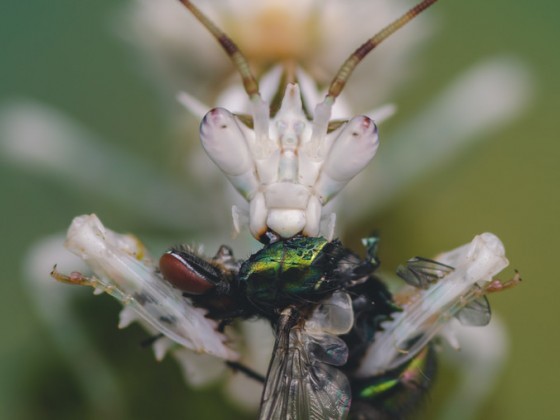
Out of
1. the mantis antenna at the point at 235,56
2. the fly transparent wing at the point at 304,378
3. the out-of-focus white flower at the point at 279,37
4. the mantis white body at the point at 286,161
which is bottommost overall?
the fly transparent wing at the point at 304,378

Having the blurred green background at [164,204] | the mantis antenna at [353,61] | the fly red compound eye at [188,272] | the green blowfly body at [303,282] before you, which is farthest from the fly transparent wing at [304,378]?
the blurred green background at [164,204]

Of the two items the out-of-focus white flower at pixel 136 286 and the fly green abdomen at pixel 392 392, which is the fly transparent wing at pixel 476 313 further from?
the out-of-focus white flower at pixel 136 286

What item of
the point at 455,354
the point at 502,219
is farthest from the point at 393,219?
the point at 455,354

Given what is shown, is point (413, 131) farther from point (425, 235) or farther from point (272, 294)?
point (272, 294)

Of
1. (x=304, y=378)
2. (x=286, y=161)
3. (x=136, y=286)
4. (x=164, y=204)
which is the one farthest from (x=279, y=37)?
(x=304, y=378)

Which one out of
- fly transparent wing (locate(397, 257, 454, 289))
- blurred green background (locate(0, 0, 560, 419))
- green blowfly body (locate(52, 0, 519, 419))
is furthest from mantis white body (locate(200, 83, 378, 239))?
blurred green background (locate(0, 0, 560, 419))

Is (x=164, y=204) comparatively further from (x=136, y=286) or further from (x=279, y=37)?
(x=136, y=286)
